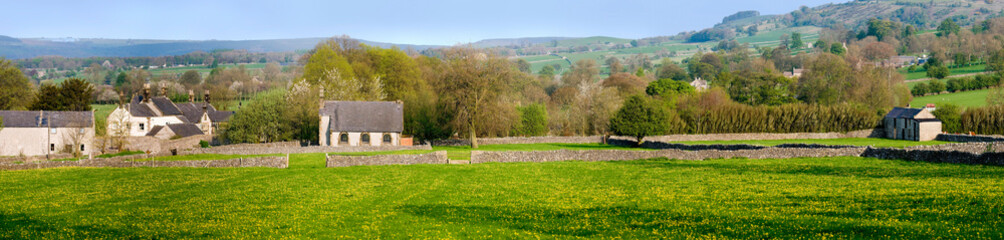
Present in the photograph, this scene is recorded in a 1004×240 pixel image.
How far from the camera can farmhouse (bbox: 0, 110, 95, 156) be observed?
62656mm

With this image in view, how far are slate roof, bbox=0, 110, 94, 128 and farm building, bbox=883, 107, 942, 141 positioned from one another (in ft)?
240

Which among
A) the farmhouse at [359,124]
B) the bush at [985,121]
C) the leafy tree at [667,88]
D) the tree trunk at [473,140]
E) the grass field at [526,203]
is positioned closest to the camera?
the grass field at [526,203]

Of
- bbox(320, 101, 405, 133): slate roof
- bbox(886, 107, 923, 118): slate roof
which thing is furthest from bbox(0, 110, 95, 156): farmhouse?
bbox(886, 107, 923, 118): slate roof

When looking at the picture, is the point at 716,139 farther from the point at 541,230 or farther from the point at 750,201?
the point at 541,230

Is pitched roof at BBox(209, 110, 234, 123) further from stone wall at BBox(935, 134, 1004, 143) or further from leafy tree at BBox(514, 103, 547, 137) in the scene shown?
stone wall at BBox(935, 134, 1004, 143)

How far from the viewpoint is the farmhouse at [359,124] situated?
201ft

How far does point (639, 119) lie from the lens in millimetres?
61625

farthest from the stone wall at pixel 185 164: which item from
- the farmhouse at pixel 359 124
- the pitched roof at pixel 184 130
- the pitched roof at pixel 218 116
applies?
the pitched roof at pixel 218 116

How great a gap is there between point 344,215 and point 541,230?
5.89 meters

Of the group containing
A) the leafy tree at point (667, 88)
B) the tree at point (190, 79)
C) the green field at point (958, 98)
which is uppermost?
the tree at point (190, 79)

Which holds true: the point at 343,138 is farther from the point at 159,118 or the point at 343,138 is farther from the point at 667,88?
the point at 667,88

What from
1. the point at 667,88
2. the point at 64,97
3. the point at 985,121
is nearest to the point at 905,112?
the point at 985,121

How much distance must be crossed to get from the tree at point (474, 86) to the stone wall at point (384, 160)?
21341 millimetres

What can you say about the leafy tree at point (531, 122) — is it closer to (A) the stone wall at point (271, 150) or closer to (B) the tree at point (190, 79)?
(A) the stone wall at point (271, 150)
